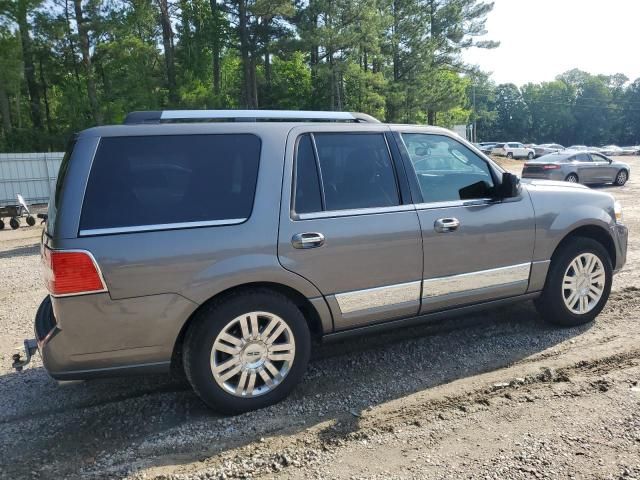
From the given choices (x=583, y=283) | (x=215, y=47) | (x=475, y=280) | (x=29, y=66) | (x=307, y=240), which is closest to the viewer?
(x=307, y=240)

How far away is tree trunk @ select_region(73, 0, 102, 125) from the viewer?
25.0m

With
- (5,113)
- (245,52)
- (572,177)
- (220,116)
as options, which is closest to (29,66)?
(5,113)

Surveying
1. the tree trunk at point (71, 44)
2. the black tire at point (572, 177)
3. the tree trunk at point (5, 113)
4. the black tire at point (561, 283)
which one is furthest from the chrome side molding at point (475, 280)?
the tree trunk at point (5, 113)

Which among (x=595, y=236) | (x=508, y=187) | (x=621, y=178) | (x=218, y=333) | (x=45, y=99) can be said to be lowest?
(x=621, y=178)

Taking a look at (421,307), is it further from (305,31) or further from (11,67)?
(11,67)

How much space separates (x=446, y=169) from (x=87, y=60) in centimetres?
2741

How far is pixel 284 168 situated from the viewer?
3459 mm

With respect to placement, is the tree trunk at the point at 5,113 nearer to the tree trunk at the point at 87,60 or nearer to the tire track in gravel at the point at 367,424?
the tree trunk at the point at 87,60

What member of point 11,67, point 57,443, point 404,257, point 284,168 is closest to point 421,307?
point 404,257

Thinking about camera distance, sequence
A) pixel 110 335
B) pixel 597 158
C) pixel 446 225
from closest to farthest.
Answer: pixel 110 335 → pixel 446 225 → pixel 597 158

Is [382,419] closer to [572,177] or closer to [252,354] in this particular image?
[252,354]

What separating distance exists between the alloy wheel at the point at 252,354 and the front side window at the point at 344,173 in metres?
0.80

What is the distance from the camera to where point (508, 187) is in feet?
13.6

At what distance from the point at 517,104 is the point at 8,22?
99.9 m
